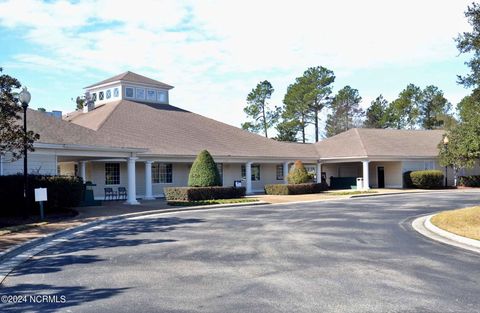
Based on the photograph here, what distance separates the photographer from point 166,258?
1053 cm

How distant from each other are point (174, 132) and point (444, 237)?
24.5 metres

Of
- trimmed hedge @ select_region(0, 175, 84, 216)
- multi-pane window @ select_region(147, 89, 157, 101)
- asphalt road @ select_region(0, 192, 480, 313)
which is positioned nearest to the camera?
asphalt road @ select_region(0, 192, 480, 313)

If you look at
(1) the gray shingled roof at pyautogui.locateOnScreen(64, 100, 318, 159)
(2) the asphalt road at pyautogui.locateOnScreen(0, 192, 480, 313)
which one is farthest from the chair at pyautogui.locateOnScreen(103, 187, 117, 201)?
(2) the asphalt road at pyautogui.locateOnScreen(0, 192, 480, 313)

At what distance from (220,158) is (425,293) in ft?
91.0

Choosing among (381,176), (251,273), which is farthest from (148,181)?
(381,176)

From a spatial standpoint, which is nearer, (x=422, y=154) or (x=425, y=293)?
(x=425, y=293)

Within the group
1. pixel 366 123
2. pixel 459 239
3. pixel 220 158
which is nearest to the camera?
pixel 459 239

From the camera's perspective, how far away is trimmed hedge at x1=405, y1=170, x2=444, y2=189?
4169cm

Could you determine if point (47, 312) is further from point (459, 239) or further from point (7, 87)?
point (7, 87)

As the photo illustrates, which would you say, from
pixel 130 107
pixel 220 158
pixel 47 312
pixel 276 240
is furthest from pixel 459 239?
pixel 130 107

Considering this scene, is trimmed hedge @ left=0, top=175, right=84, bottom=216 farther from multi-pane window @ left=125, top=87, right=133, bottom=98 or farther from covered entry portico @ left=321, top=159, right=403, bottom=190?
covered entry portico @ left=321, top=159, right=403, bottom=190

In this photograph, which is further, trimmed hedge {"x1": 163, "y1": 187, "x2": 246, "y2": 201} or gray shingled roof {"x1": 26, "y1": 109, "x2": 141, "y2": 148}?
trimmed hedge {"x1": 163, "y1": 187, "x2": 246, "y2": 201}

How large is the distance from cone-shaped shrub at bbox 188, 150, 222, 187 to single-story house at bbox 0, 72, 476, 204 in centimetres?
304

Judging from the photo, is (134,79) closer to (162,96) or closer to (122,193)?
(162,96)
